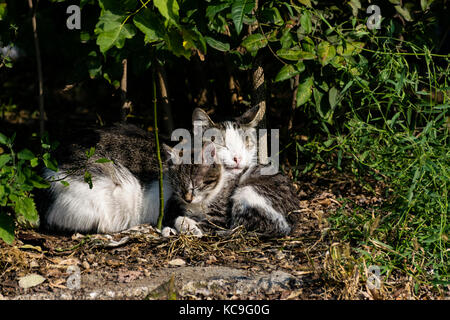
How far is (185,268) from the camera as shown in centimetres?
285

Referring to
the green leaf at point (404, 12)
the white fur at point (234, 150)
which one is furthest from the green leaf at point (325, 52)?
the white fur at point (234, 150)

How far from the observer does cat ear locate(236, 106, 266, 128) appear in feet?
12.4

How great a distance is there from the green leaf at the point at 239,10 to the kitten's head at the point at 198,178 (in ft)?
3.42

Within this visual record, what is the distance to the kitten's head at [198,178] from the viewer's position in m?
3.46

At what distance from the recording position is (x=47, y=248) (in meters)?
3.12

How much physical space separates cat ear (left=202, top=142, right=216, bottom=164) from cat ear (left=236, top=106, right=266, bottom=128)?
381mm

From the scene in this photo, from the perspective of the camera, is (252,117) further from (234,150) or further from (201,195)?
(201,195)

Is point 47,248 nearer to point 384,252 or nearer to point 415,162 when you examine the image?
point 384,252

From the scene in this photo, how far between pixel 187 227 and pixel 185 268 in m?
0.53

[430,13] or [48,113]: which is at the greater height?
[430,13]

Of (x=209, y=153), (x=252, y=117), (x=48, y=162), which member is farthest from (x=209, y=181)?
(x=48, y=162)

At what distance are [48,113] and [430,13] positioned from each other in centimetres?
394
